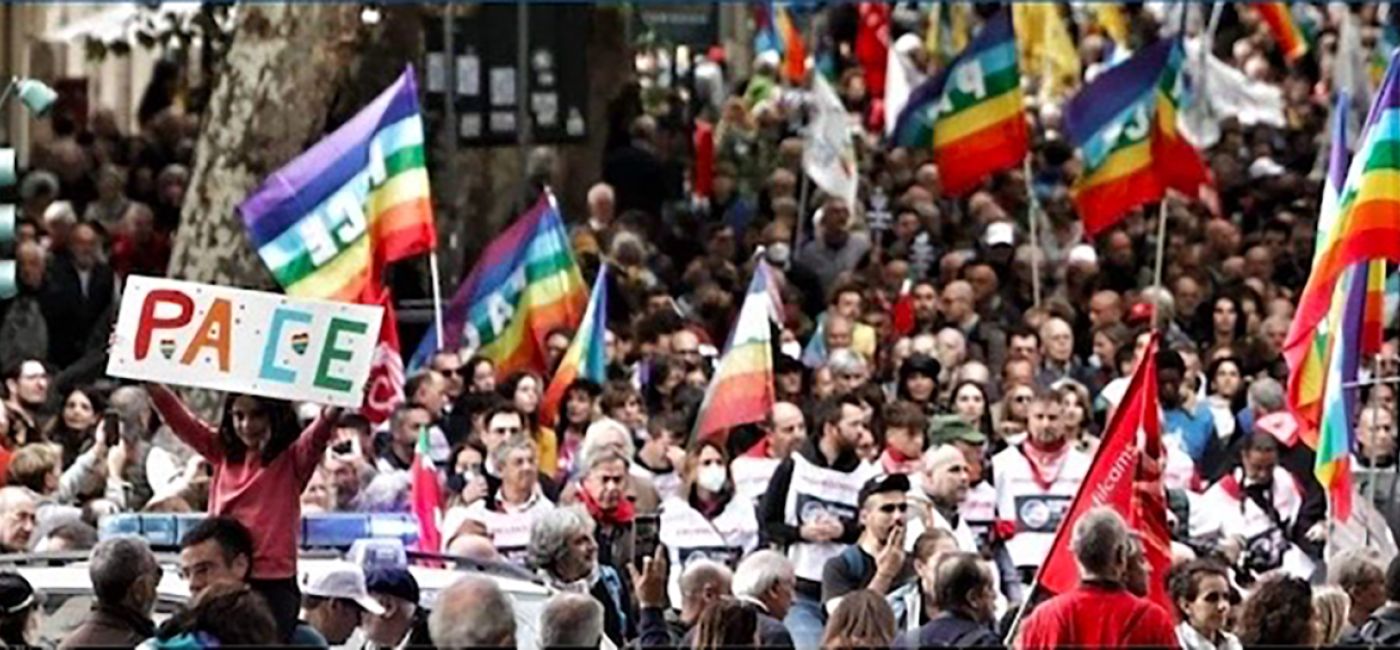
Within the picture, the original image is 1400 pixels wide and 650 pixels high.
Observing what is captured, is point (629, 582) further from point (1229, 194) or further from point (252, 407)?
point (1229, 194)

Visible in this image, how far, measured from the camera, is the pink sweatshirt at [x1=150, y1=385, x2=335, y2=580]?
651 inches

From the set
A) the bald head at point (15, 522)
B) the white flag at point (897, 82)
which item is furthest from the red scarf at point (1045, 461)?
the white flag at point (897, 82)

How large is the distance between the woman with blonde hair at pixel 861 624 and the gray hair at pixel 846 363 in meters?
8.82

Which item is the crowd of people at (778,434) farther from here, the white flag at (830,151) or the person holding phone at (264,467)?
the white flag at (830,151)

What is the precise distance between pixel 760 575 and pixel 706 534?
3.79 m

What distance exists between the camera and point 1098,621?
48.8ft

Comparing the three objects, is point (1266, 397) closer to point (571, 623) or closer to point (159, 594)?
point (159, 594)

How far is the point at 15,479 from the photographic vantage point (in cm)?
1966

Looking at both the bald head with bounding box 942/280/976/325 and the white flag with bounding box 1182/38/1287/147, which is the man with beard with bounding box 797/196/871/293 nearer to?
the bald head with bounding box 942/280/976/325

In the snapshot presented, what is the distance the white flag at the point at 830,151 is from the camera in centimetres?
3006

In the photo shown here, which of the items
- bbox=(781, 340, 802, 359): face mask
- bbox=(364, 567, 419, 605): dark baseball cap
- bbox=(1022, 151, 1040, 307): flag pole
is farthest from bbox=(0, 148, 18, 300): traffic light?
bbox=(1022, 151, 1040, 307): flag pole

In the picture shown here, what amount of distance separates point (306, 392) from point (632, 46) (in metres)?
18.0

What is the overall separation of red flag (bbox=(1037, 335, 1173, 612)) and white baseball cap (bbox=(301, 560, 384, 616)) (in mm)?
2733

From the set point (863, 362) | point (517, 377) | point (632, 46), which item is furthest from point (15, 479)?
point (632, 46)
